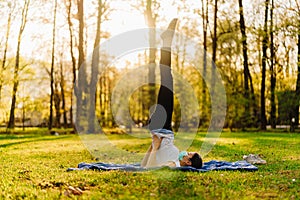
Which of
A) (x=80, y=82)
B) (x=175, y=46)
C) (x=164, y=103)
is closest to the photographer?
(x=164, y=103)

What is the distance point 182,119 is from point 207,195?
85.6ft

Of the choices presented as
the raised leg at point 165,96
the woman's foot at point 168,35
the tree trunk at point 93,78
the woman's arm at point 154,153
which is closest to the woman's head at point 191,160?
the woman's arm at point 154,153

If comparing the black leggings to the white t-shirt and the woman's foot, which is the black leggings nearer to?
the woman's foot

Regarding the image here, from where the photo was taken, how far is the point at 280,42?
3472 centimetres

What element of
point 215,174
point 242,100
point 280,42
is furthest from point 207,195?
point 280,42

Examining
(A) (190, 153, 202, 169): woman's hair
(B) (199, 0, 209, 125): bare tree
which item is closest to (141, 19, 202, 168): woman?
(A) (190, 153, 202, 169): woman's hair

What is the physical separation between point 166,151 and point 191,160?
51 cm

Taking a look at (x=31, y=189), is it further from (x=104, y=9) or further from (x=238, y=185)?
(x=104, y=9)

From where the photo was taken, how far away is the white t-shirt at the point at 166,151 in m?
8.30

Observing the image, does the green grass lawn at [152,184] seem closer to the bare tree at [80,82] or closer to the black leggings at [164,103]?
the black leggings at [164,103]

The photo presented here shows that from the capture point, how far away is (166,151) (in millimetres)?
8391

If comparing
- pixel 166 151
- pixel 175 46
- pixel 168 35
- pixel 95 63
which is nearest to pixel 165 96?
pixel 168 35

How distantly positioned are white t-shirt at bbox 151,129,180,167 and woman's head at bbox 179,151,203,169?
5.2 inches

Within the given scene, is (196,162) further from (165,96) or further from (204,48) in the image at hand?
(204,48)
